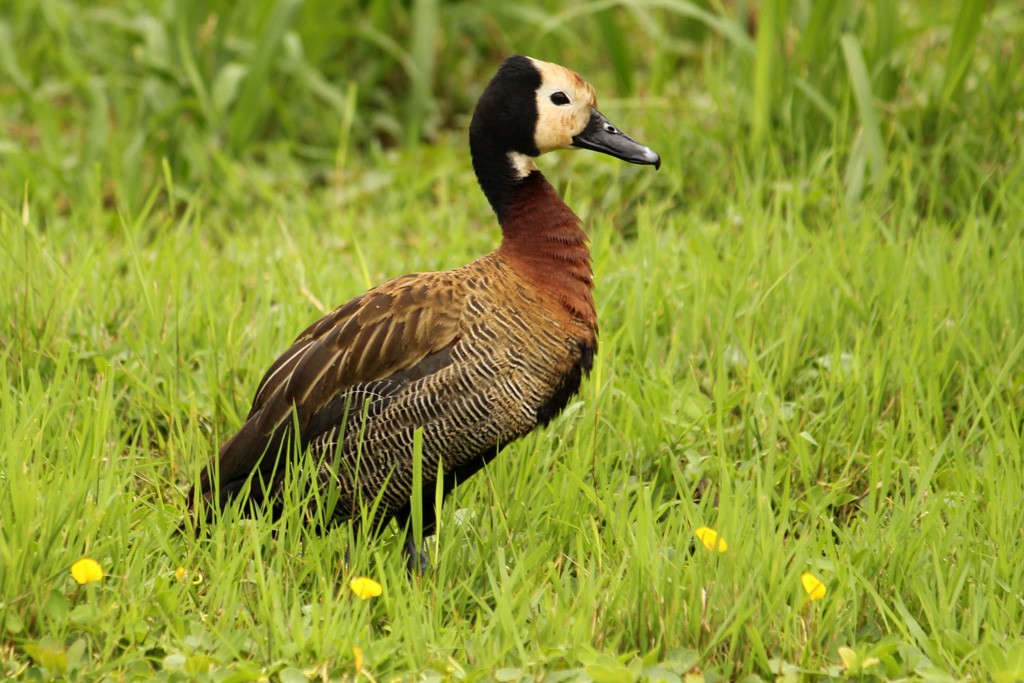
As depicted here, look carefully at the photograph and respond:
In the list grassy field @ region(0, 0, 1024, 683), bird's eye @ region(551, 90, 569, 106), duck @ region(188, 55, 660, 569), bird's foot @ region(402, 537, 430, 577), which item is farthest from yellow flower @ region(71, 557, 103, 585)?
bird's eye @ region(551, 90, 569, 106)

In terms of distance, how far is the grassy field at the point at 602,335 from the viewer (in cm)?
318

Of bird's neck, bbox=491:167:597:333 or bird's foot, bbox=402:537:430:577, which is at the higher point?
bird's neck, bbox=491:167:597:333

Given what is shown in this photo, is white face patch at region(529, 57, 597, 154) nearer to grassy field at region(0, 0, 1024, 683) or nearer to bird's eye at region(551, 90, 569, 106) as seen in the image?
bird's eye at region(551, 90, 569, 106)

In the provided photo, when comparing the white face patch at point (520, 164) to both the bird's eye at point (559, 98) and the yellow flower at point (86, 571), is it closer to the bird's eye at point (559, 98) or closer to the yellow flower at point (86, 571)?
A: the bird's eye at point (559, 98)

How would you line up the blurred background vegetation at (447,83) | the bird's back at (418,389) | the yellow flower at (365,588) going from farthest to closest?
the blurred background vegetation at (447,83) → the bird's back at (418,389) → the yellow flower at (365,588)

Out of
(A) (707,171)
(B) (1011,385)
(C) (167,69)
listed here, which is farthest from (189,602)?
(C) (167,69)

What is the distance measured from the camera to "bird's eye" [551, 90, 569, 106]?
3847 mm

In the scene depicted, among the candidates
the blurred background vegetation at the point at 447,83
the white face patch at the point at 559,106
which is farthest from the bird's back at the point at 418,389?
the blurred background vegetation at the point at 447,83

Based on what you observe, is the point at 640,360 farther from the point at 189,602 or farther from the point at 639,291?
the point at 189,602

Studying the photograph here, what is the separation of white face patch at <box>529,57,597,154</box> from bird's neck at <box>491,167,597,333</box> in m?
0.11

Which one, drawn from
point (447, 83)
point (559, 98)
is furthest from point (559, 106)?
point (447, 83)

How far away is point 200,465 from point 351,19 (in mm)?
4033

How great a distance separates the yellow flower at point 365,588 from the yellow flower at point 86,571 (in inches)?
23.3

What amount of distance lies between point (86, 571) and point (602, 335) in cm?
202
